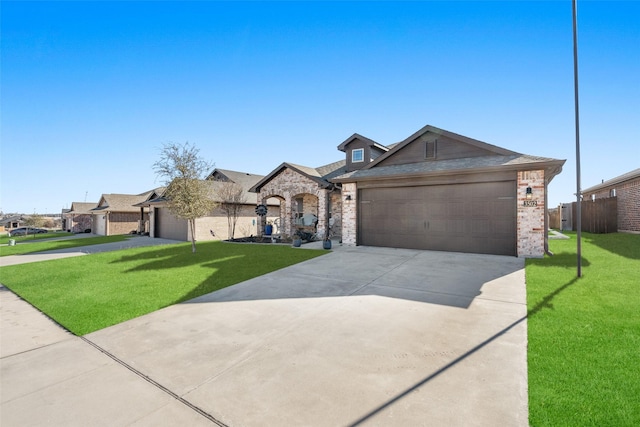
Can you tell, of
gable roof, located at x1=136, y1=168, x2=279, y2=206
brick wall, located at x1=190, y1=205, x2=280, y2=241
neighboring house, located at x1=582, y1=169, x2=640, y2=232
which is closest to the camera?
neighboring house, located at x1=582, y1=169, x2=640, y2=232

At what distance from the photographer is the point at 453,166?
12562 mm

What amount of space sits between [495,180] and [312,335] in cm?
1046

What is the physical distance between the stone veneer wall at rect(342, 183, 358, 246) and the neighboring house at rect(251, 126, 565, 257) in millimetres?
52

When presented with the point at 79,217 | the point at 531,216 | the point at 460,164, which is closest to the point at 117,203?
the point at 79,217

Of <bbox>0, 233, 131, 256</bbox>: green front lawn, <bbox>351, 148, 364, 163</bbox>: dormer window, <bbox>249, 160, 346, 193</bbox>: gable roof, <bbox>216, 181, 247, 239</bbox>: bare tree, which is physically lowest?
<bbox>0, 233, 131, 256</bbox>: green front lawn

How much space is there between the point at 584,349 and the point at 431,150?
1179 cm

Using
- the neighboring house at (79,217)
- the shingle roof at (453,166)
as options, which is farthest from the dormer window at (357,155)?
the neighboring house at (79,217)

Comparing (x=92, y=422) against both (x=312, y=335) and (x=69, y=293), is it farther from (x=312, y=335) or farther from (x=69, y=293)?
(x=69, y=293)

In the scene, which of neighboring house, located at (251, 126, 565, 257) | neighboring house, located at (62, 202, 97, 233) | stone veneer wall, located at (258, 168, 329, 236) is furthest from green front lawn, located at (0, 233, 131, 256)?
neighboring house, located at (62, 202, 97, 233)

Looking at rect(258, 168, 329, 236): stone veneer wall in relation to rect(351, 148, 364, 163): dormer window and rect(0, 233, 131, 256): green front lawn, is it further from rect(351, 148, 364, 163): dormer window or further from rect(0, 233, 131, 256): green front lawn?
rect(0, 233, 131, 256): green front lawn

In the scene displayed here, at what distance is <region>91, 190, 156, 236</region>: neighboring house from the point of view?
1266 inches

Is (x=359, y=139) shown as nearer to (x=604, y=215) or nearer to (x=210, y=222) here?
(x=210, y=222)

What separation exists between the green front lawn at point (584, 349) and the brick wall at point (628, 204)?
12506mm

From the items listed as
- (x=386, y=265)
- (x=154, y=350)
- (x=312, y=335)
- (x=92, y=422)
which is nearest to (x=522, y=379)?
(x=312, y=335)
